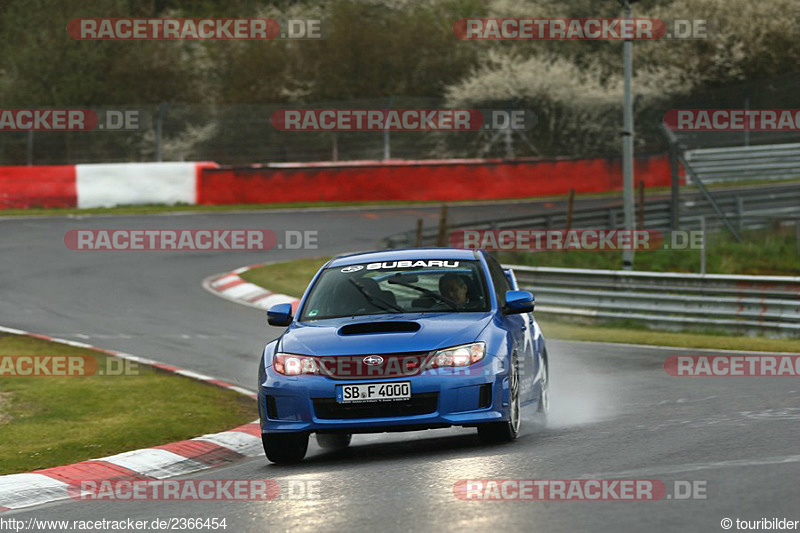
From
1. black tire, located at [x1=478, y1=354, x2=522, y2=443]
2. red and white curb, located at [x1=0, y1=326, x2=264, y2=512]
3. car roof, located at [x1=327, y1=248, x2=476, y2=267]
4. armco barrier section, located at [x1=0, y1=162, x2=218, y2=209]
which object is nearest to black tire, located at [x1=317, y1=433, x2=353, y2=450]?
red and white curb, located at [x1=0, y1=326, x2=264, y2=512]

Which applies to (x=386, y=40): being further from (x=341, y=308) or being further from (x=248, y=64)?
(x=341, y=308)

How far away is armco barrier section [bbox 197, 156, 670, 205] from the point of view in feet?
117

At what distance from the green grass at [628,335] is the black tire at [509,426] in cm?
787

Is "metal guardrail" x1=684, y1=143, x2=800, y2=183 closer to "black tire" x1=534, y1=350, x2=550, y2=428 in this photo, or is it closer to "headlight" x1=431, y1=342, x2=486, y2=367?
"black tire" x1=534, y1=350, x2=550, y2=428

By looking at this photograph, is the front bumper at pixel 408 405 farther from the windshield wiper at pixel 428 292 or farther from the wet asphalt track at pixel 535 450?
the windshield wiper at pixel 428 292

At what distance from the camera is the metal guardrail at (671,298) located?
60.6 feet

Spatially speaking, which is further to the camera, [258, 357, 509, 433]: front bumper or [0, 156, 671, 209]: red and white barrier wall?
[0, 156, 671, 209]: red and white barrier wall

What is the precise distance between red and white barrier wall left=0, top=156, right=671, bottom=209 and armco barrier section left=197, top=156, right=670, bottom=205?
27mm

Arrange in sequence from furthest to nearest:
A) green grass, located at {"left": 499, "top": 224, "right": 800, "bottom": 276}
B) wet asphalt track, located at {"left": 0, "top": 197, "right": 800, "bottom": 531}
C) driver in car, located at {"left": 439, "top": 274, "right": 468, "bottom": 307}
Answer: green grass, located at {"left": 499, "top": 224, "right": 800, "bottom": 276} → driver in car, located at {"left": 439, "top": 274, "right": 468, "bottom": 307} → wet asphalt track, located at {"left": 0, "top": 197, "right": 800, "bottom": 531}

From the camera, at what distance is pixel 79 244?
2762cm

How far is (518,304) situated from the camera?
9.73 m

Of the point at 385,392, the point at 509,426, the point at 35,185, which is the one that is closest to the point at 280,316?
the point at 385,392

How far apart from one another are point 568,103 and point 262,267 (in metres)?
20.5

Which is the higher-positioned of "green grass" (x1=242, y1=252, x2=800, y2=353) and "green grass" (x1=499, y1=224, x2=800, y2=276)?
"green grass" (x1=499, y1=224, x2=800, y2=276)
